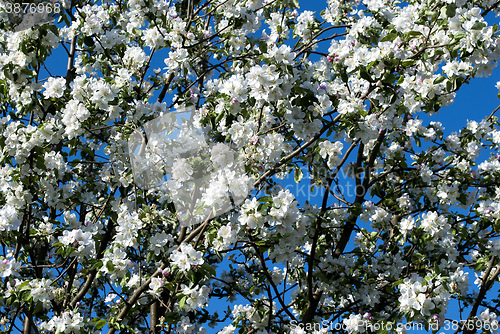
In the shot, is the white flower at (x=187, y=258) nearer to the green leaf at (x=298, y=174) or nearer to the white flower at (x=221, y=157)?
A: the white flower at (x=221, y=157)

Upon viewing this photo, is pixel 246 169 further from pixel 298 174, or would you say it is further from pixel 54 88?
pixel 54 88

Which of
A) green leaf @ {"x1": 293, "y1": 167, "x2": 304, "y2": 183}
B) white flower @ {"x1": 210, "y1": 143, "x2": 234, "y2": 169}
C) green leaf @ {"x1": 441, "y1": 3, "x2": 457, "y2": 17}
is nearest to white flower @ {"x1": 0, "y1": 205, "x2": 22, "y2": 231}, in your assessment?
white flower @ {"x1": 210, "y1": 143, "x2": 234, "y2": 169}

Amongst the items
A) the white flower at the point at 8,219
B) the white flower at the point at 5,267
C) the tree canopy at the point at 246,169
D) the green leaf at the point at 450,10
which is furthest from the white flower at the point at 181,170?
the green leaf at the point at 450,10

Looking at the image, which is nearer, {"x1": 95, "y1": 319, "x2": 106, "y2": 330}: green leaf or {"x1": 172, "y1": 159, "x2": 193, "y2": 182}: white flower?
{"x1": 95, "y1": 319, "x2": 106, "y2": 330}: green leaf

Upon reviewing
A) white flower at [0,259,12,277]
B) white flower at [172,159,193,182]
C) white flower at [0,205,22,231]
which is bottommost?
white flower at [0,259,12,277]

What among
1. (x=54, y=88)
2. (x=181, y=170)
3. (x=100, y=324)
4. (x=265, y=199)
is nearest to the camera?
(x=265, y=199)

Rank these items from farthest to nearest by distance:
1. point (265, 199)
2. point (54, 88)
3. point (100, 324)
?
point (54, 88) < point (100, 324) < point (265, 199)

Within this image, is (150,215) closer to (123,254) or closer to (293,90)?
(123,254)

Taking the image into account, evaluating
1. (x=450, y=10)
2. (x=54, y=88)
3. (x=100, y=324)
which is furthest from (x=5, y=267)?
(x=450, y=10)

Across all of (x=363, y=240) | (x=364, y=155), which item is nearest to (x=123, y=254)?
(x=363, y=240)

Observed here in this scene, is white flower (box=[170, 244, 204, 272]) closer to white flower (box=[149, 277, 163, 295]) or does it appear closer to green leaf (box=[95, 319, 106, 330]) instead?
white flower (box=[149, 277, 163, 295])

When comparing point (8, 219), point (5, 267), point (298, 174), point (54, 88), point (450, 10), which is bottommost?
point (5, 267)

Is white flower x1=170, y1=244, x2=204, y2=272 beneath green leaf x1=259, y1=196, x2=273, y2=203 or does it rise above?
beneath

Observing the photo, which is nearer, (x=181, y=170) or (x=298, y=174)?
(x=298, y=174)
